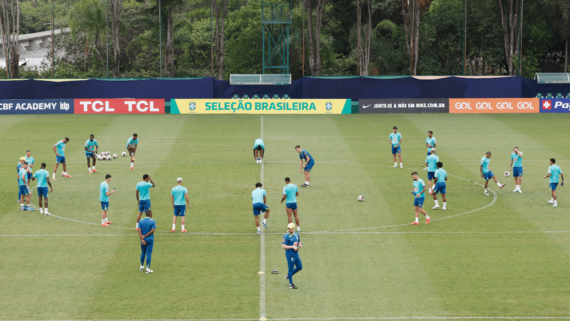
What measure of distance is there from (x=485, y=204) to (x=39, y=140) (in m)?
27.0

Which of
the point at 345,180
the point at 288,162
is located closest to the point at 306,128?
the point at 288,162

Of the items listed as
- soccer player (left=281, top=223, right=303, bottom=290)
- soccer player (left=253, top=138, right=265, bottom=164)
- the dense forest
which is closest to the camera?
soccer player (left=281, top=223, right=303, bottom=290)

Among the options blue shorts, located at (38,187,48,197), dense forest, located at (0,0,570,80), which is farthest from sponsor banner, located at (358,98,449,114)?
blue shorts, located at (38,187,48,197)

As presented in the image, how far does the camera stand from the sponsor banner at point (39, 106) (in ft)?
160

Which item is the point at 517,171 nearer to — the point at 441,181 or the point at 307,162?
the point at 441,181

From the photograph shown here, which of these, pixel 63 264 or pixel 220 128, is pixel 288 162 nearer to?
pixel 220 128

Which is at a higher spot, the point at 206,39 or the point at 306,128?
the point at 206,39

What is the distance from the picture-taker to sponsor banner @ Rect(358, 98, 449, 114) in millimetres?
49344

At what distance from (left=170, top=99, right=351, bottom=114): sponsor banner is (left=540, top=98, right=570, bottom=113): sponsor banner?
47.7 ft

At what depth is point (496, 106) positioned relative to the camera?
49.0 metres

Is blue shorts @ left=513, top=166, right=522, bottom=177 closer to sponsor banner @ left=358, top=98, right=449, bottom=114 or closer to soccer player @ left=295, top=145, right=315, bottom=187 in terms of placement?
soccer player @ left=295, top=145, right=315, bottom=187

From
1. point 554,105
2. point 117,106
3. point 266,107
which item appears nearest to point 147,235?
point 266,107

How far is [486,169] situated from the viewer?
25.8 metres

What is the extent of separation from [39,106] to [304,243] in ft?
116
